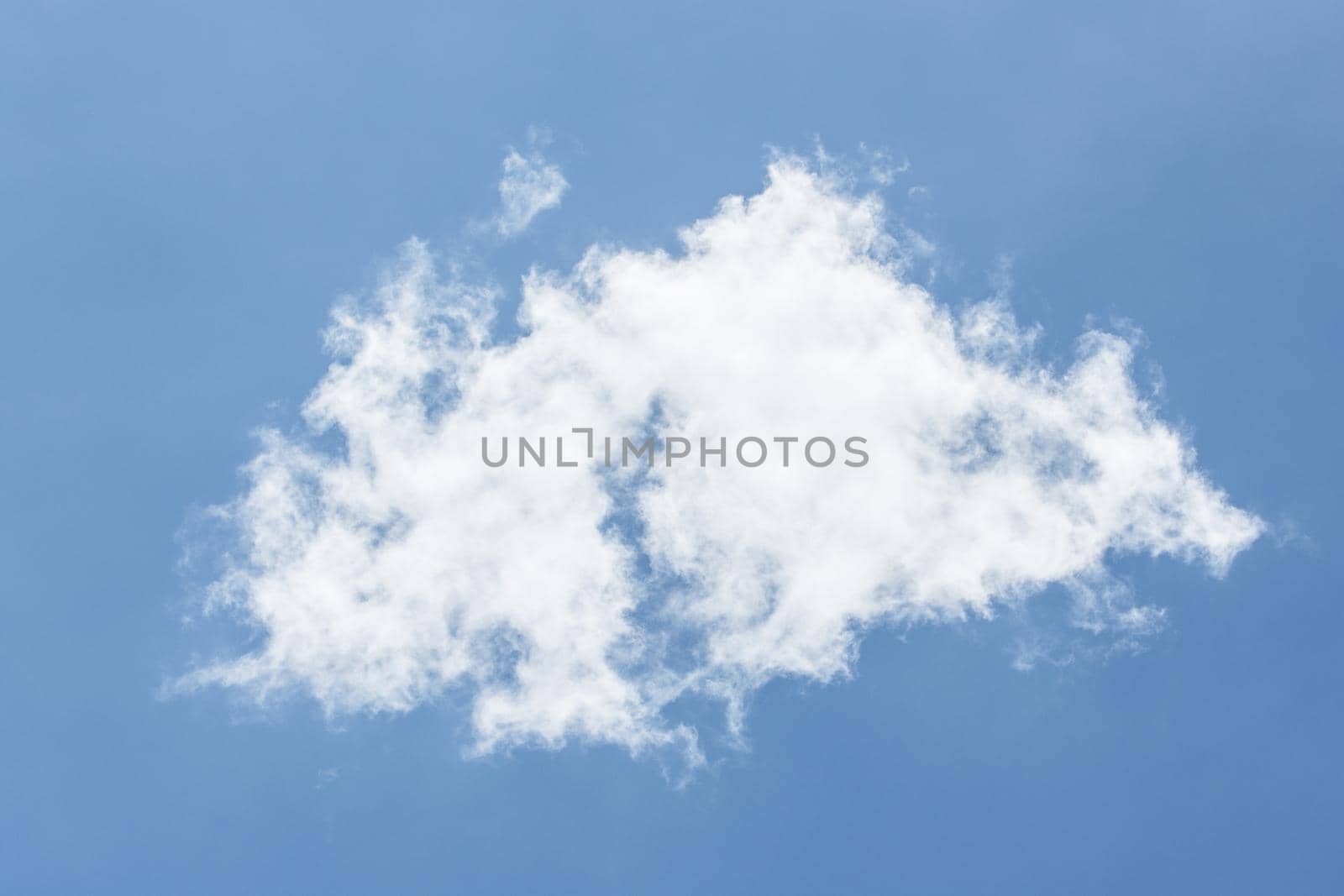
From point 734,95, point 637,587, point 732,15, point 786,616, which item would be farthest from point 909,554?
point 732,15

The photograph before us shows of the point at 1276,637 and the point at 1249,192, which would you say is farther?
the point at 1249,192

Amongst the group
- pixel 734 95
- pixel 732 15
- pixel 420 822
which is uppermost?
pixel 732 15

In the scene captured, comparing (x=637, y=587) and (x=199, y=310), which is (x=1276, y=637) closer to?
(x=637, y=587)

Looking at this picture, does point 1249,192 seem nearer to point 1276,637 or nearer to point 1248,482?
point 1248,482

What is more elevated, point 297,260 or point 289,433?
point 297,260

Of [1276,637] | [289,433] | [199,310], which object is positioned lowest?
[1276,637]

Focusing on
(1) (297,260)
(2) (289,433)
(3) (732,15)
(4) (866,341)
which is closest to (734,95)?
(3) (732,15)
